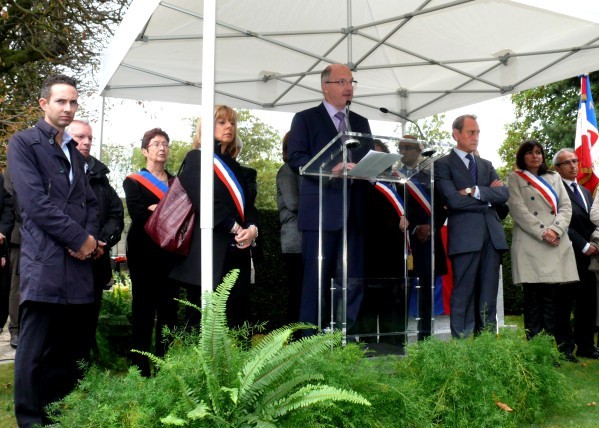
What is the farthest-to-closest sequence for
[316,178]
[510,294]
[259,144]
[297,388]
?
[259,144], [510,294], [316,178], [297,388]

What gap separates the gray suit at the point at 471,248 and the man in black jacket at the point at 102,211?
281 cm

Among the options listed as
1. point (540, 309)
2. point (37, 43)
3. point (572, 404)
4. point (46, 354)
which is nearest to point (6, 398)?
point (46, 354)

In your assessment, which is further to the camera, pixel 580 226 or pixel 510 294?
pixel 510 294

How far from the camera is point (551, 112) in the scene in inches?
967

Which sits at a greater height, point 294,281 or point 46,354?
point 294,281

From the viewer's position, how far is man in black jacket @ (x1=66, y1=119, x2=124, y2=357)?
4973mm

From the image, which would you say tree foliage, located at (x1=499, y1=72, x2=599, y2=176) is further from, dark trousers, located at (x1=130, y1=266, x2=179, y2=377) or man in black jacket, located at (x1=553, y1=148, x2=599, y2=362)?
dark trousers, located at (x1=130, y1=266, x2=179, y2=377)

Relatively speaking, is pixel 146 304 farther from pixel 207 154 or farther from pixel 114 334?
pixel 207 154

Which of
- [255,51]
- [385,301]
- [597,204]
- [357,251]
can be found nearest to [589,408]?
[385,301]

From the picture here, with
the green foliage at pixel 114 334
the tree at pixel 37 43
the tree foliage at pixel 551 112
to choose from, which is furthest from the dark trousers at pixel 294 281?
the tree foliage at pixel 551 112

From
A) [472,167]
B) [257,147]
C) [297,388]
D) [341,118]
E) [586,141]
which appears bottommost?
[297,388]

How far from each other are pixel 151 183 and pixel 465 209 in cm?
268

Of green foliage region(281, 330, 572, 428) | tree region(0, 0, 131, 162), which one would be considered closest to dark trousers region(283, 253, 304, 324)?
green foliage region(281, 330, 572, 428)

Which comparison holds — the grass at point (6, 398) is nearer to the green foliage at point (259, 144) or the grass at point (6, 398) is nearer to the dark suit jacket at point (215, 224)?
the dark suit jacket at point (215, 224)
